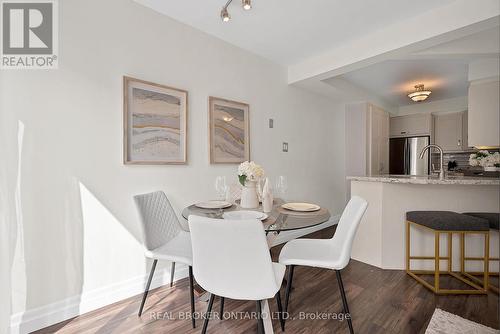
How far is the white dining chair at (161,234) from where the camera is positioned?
1665 mm

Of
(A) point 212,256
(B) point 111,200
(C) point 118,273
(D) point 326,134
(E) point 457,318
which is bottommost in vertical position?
(E) point 457,318

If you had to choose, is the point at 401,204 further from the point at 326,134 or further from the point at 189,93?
the point at 189,93

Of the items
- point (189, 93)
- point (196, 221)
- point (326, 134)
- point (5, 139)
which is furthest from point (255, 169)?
point (326, 134)

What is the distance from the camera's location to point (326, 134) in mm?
4195

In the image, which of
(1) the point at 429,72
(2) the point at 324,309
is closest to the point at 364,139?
(1) the point at 429,72

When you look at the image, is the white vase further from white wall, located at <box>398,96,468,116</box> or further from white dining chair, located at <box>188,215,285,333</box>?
white wall, located at <box>398,96,468,116</box>

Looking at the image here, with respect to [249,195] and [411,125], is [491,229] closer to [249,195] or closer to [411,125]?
[249,195]

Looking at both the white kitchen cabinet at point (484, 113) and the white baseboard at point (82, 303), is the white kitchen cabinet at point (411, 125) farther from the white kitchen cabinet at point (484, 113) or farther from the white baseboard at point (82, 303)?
the white baseboard at point (82, 303)

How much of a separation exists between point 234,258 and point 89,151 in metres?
1.44

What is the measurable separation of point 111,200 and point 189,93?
1.22 metres

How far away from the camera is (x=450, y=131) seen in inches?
185

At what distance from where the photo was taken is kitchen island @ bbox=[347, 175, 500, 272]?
231 cm

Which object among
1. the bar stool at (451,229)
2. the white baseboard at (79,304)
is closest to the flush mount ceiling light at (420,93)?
the bar stool at (451,229)

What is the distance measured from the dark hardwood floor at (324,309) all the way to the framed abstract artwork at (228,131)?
1.35 m
